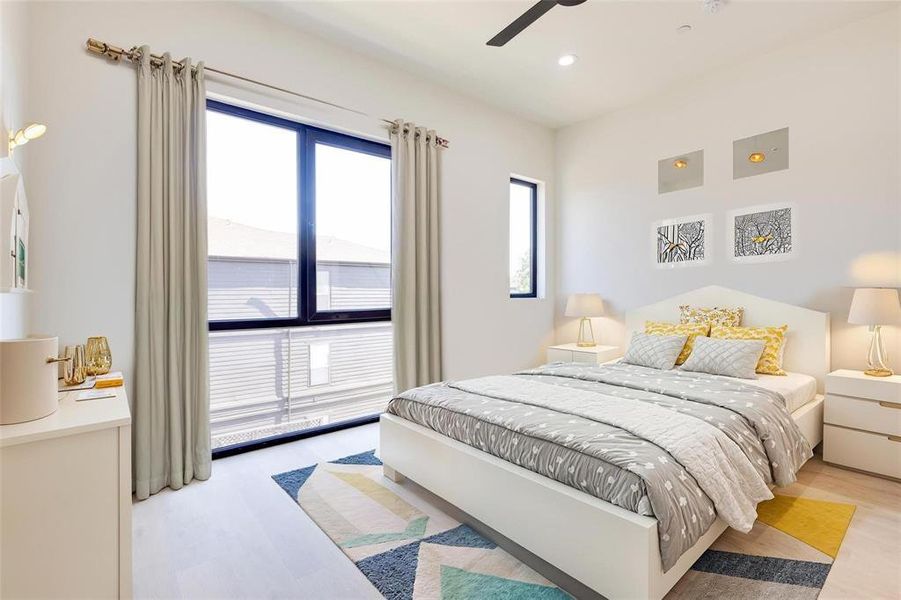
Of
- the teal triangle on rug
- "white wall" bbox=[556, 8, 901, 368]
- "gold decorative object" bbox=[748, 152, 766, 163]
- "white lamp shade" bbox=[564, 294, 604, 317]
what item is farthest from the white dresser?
"gold decorative object" bbox=[748, 152, 766, 163]

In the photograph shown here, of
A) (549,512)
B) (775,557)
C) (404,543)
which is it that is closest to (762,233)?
(775,557)

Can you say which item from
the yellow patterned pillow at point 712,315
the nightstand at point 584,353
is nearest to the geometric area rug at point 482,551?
the yellow patterned pillow at point 712,315

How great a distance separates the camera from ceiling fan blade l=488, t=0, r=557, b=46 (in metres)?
2.09

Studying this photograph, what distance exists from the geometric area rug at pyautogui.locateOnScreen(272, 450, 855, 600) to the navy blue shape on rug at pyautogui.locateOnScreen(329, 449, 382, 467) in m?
0.33

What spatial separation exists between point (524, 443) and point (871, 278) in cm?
282

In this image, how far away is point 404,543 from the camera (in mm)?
1955

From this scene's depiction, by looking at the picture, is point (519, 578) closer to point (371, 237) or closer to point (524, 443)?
point (524, 443)

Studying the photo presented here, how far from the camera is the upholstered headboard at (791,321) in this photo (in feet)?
10.1

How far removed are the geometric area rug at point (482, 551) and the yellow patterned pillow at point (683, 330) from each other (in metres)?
1.20

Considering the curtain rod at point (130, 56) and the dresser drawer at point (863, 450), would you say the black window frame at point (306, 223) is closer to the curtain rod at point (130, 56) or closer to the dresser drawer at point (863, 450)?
the curtain rod at point (130, 56)

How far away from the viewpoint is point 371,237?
3.79 metres

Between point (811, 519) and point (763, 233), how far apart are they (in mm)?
2127

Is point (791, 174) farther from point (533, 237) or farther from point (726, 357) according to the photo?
point (533, 237)

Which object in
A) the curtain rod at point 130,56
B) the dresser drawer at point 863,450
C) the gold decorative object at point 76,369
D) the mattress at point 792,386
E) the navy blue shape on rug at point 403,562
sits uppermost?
the curtain rod at point 130,56
